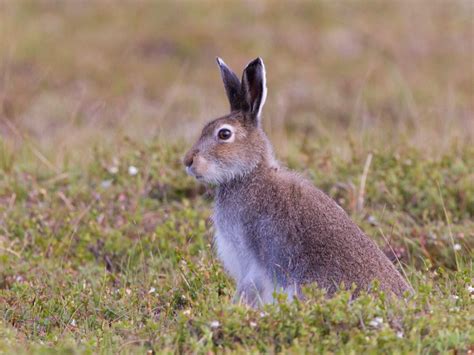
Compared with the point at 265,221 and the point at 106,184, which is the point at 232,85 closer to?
the point at 265,221

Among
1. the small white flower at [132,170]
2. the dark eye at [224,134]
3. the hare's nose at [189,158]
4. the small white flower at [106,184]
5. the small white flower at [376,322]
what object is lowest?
the small white flower at [106,184]

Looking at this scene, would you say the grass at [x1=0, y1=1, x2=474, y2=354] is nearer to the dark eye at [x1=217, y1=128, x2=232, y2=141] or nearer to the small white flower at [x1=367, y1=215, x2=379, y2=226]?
the small white flower at [x1=367, y1=215, x2=379, y2=226]

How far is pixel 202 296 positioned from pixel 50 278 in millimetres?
1625

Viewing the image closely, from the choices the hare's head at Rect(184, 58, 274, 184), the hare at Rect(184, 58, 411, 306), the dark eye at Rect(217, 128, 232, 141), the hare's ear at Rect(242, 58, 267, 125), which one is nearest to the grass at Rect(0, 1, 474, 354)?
the hare at Rect(184, 58, 411, 306)

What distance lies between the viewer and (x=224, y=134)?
6070mm

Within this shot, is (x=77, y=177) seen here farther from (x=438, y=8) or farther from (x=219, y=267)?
(x=438, y=8)

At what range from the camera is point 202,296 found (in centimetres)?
534

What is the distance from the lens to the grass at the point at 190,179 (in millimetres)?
4715

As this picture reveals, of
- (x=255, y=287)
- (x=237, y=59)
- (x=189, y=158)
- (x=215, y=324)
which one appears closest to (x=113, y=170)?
(x=189, y=158)

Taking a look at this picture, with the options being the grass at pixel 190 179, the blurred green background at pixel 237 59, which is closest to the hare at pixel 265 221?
the grass at pixel 190 179

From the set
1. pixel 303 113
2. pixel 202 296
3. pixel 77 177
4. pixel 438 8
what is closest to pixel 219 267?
pixel 202 296

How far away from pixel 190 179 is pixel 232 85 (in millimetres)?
2151

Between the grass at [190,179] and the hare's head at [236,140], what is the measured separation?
0.58 metres

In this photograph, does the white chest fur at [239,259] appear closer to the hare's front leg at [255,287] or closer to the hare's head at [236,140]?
the hare's front leg at [255,287]
